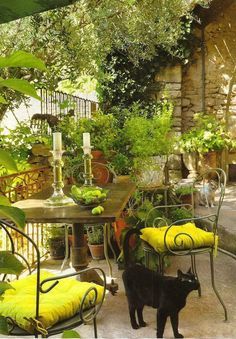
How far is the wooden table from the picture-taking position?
234 centimetres

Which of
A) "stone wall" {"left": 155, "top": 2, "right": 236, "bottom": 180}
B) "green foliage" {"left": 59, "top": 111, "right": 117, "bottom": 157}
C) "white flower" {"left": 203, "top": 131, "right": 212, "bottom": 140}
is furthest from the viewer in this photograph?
"stone wall" {"left": 155, "top": 2, "right": 236, "bottom": 180}

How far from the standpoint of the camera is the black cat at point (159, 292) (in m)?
2.36

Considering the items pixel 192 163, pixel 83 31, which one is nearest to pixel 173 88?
pixel 192 163

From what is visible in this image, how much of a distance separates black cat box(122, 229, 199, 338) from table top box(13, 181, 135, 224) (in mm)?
376

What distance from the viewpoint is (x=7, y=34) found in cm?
423

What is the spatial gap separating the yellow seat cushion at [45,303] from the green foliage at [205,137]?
4.92m

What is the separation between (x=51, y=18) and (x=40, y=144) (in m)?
1.46

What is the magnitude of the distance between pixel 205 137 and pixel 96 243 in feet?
10.8

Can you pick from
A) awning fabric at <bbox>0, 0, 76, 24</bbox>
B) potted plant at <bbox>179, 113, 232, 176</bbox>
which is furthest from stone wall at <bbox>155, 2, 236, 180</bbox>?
awning fabric at <bbox>0, 0, 76, 24</bbox>

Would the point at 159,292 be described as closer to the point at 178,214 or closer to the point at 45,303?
the point at 45,303

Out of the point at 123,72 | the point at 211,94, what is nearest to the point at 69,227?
the point at 123,72

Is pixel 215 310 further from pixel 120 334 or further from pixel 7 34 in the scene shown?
pixel 7 34

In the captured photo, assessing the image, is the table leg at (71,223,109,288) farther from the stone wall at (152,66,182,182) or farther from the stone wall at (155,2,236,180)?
the stone wall at (155,2,236,180)

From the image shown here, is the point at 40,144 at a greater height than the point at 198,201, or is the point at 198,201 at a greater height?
the point at 40,144
